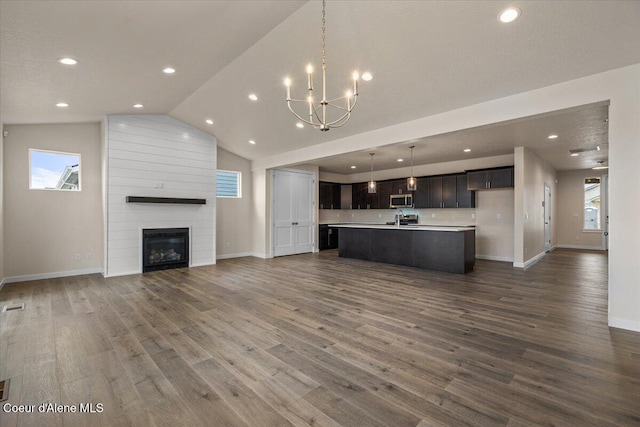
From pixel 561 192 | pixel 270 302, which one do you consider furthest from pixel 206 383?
pixel 561 192

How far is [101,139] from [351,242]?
6051mm

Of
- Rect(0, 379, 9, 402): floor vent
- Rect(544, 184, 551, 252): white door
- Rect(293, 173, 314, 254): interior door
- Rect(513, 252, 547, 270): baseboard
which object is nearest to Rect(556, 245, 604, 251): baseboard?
Rect(544, 184, 551, 252): white door

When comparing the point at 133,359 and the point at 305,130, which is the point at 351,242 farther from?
the point at 133,359

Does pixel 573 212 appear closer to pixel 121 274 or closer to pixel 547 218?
pixel 547 218

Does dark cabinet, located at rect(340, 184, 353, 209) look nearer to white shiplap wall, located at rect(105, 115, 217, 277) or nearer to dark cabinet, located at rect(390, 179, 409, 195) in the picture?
dark cabinet, located at rect(390, 179, 409, 195)

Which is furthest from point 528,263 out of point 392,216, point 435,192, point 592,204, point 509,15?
point 509,15

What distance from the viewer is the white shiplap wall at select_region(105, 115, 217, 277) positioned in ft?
18.7

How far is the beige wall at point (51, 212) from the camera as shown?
5172 millimetres

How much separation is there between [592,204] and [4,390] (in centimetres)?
1318

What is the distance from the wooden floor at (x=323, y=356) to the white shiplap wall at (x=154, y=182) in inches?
55.4

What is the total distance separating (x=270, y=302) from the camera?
3998 mm

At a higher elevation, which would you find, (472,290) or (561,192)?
(561,192)

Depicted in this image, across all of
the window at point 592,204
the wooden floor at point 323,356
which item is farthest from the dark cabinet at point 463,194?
the window at point 592,204

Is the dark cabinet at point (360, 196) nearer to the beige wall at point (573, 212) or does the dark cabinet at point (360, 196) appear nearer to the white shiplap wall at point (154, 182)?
the white shiplap wall at point (154, 182)
